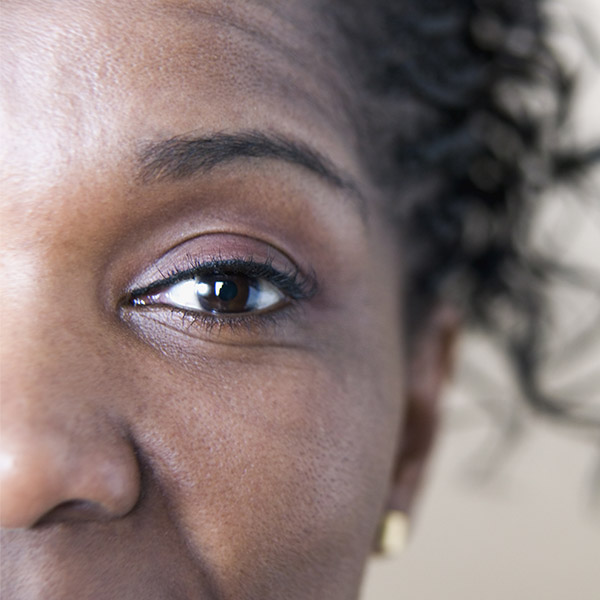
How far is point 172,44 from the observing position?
69 cm

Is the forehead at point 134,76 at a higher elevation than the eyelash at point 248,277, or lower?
higher

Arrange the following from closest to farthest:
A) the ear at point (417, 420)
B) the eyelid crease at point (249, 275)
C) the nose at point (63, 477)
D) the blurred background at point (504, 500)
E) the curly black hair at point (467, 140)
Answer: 1. the nose at point (63, 477)
2. the eyelid crease at point (249, 275)
3. the curly black hair at point (467, 140)
4. the ear at point (417, 420)
5. the blurred background at point (504, 500)

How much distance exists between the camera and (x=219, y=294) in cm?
76

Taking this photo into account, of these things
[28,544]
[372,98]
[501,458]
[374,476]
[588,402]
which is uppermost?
[372,98]

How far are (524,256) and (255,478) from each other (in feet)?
2.51

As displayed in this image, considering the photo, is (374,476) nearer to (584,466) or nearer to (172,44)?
(172,44)

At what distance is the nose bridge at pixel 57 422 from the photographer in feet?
1.88

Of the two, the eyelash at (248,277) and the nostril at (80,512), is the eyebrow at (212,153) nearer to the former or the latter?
the eyelash at (248,277)

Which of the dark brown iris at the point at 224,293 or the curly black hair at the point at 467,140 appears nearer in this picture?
the dark brown iris at the point at 224,293

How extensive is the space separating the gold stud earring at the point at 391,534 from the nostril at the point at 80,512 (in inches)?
17.8

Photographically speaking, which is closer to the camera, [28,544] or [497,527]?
[28,544]

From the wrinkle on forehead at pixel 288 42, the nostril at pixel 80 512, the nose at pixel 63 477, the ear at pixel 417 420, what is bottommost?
the nostril at pixel 80 512

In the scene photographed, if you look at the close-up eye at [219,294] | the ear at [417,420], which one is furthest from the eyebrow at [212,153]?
the ear at [417,420]

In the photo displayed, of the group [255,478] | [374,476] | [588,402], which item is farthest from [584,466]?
[255,478]
